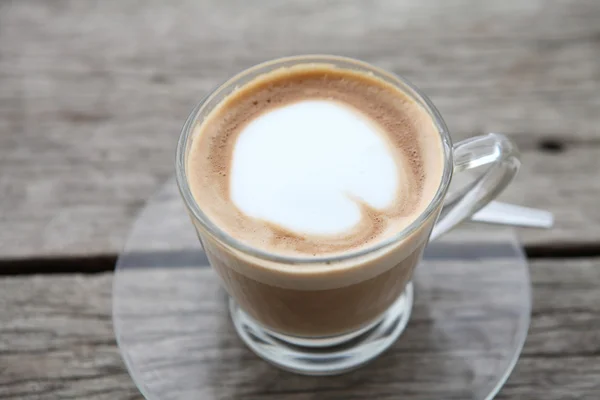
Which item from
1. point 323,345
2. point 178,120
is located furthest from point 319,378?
point 178,120

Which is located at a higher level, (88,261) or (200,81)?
(200,81)

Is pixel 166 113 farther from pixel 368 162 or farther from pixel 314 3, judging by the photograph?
pixel 368 162

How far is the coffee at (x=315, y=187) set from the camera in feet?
2.65

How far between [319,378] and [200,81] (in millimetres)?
651

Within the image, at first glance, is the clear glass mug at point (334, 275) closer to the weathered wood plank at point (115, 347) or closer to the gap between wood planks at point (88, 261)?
the weathered wood plank at point (115, 347)

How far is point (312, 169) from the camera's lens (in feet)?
2.82

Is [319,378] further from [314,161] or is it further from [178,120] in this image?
[178,120]

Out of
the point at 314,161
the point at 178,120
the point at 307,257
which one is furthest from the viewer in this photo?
the point at 178,120

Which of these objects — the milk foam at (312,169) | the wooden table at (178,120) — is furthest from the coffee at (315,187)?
the wooden table at (178,120)

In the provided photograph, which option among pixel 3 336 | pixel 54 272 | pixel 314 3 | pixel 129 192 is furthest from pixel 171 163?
pixel 314 3

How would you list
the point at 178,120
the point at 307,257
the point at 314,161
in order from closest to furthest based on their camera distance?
the point at 307,257 → the point at 314,161 → the point at 178,120

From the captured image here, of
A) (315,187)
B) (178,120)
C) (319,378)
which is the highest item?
(315,187)

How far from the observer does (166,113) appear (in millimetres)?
1297

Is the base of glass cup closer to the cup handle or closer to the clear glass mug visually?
the clear glass mug
